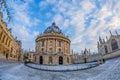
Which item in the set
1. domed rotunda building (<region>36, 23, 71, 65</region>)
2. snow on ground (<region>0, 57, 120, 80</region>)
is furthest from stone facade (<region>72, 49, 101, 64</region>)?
snow on ground (<region>0, 57, 120, 80</region>)

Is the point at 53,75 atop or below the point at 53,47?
below

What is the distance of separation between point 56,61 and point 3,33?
2368 cm

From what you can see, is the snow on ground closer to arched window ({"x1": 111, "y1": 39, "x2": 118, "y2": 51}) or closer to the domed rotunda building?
the domed rotunda building

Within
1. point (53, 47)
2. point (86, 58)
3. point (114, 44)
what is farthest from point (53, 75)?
point (114, 44)

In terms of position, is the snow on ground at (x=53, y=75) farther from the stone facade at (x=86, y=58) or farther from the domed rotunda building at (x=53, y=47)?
the domed rotunda building at (x=53, y=47)

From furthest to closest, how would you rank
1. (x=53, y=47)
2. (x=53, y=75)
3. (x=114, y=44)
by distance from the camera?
1. (x=53, y=47)
2. (x=114, y=44)
3. (x=53, y=75)

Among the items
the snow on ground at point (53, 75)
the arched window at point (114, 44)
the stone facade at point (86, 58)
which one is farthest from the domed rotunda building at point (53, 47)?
the snow on ground at point (53, 75)

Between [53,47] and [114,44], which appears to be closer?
[114,44]

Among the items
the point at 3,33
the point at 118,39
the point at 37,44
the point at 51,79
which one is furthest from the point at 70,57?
the point at 51,79

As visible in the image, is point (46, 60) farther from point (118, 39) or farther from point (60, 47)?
point (118, 39)

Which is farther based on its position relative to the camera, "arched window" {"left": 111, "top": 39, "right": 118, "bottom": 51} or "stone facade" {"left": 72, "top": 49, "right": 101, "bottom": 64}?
"arched window" {"left": 111, "top": 39, "right": 118, "bottom": 51}

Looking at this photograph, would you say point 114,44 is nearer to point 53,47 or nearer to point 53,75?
point 53,47

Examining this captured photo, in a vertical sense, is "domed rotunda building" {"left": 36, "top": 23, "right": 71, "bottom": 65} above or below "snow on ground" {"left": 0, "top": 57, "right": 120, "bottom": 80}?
above

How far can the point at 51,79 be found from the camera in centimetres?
1350
